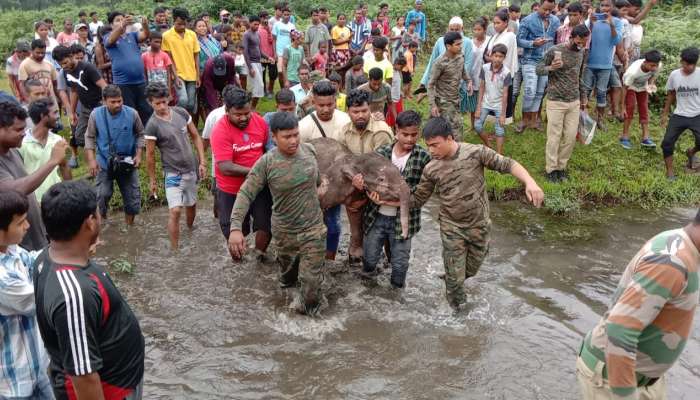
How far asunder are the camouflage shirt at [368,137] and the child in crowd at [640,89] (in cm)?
617

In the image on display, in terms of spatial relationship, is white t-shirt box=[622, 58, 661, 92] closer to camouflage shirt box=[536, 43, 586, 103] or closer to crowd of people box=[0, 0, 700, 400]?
crowd of people box=[0, 0, 700, 400]

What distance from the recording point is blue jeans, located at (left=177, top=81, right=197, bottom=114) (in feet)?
31.9

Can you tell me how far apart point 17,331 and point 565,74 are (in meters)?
8.19

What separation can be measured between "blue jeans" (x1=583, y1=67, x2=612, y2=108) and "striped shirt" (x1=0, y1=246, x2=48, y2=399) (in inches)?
385

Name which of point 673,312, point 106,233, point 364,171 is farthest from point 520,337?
point 106,233

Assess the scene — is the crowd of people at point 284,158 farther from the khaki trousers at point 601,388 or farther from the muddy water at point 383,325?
the muddy water at point 383,325

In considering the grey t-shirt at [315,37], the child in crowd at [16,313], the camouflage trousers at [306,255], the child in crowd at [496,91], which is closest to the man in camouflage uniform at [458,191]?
the camouflage trousers at [306,255]

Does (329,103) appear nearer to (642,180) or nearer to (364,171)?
(364,171)

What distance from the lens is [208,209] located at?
28.1 feet

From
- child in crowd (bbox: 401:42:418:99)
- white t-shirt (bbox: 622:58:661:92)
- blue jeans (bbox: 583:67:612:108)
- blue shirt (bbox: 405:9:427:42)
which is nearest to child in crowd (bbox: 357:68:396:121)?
blue jeans (bbox: 583:67:612:108)

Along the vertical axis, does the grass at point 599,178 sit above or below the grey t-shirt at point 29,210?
below

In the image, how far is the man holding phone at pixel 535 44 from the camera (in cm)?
1000

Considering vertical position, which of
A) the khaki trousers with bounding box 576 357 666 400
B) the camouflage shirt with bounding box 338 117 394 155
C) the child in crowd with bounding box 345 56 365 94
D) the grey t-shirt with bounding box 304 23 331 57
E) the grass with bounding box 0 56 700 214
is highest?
the grey t-shirt with bounding box 304 23 331 57

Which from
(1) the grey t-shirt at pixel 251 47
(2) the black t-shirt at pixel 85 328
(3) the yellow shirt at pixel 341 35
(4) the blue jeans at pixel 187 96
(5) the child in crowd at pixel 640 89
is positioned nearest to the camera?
(2) the black t-shirt at pixel 85 328
